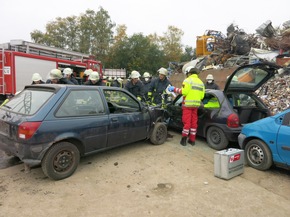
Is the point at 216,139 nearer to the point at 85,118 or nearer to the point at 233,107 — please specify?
the point at 233,107

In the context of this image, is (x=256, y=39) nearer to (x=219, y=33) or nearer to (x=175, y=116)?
(x=219, y=33)

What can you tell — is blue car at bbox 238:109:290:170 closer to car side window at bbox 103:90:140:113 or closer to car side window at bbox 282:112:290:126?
car side window at bbox 282:112:290:126

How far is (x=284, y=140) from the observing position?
373cm

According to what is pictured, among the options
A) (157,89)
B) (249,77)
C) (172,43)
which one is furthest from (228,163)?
(172,43)

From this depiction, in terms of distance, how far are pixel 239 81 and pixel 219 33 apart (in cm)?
1453

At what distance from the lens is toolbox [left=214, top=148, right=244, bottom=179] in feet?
12.5

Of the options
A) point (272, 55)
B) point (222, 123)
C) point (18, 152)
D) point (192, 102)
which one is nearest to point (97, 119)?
point (18, 152)

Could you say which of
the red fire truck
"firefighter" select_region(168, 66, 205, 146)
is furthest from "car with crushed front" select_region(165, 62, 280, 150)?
the red fire truck

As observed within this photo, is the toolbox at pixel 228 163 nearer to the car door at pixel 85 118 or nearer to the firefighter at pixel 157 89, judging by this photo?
the car door at pixel 85 118

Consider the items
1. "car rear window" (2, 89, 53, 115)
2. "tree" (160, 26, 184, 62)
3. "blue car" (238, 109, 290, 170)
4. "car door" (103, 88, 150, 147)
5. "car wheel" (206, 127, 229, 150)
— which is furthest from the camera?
"tree" (160, 26, 184, 62)

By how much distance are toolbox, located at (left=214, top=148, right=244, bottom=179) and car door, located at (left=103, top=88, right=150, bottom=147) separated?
5.71 ft

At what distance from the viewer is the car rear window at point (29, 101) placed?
3643mm

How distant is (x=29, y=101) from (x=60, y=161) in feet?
3.58

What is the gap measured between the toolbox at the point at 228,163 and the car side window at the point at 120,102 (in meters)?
1.95
